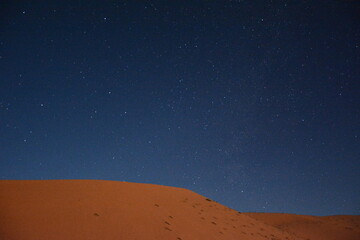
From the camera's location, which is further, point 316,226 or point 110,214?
point 316,226

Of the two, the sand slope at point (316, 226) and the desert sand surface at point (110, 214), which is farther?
the sand slope at point (316, 226)

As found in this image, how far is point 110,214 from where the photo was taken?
9.43 metres

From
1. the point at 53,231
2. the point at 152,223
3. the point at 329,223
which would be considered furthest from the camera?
the point at 329,223

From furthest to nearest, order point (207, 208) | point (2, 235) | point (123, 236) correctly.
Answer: point (207, 208)
point (123, 236)
point (2, 235)

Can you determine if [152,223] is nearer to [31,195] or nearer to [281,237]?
[31,195]

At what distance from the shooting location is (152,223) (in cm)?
983

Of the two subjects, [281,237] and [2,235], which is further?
[281,237]

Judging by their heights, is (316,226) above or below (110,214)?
above

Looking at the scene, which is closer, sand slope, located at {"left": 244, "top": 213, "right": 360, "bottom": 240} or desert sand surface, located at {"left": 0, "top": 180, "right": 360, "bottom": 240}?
desert sand surface, located at {"left": 0, "top": 180, "right": 360, "bottom": 240}

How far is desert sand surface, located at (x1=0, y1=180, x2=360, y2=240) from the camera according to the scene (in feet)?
25.2

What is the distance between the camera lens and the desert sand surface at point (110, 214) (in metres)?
7.69

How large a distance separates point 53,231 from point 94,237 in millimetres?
1178

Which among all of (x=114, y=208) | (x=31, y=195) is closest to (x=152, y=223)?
(x=114, y=208)

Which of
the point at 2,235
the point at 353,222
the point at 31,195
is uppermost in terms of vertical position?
the point at 353,222
